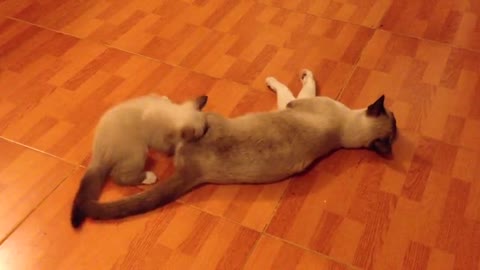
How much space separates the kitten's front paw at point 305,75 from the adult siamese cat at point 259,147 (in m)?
0.29

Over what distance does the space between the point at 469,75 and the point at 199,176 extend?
1.30m

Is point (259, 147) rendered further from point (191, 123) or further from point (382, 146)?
point (382, 146)

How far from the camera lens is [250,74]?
2.01m

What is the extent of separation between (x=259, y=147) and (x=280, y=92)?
18.4 inches

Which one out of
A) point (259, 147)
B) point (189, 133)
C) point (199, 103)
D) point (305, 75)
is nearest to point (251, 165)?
point (259, 147)

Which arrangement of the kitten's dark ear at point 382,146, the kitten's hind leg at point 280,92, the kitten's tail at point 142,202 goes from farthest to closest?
1. the kitten's hind leg at point 280,92
2. the kitten's dark ear at point 382,146
3. the kitten's tail at point 142,202

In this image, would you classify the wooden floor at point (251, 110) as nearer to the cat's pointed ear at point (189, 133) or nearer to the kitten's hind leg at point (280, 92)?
the kitten's hind leg at point (280, 92)

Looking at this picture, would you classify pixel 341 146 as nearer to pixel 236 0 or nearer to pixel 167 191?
pixel 167 191

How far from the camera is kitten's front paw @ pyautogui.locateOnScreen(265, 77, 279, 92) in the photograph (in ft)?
6.27

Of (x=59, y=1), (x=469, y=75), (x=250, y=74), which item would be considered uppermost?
(x=59, y=1)

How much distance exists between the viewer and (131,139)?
4.77 feet

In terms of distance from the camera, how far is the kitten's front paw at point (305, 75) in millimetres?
1924

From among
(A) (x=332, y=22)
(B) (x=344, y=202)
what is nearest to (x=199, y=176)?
(B) (x=344, y=202)

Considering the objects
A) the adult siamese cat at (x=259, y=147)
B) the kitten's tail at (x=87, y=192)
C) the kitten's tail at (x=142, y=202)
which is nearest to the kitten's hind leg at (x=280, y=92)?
the adult siamese cat at (x=259, y=147)
